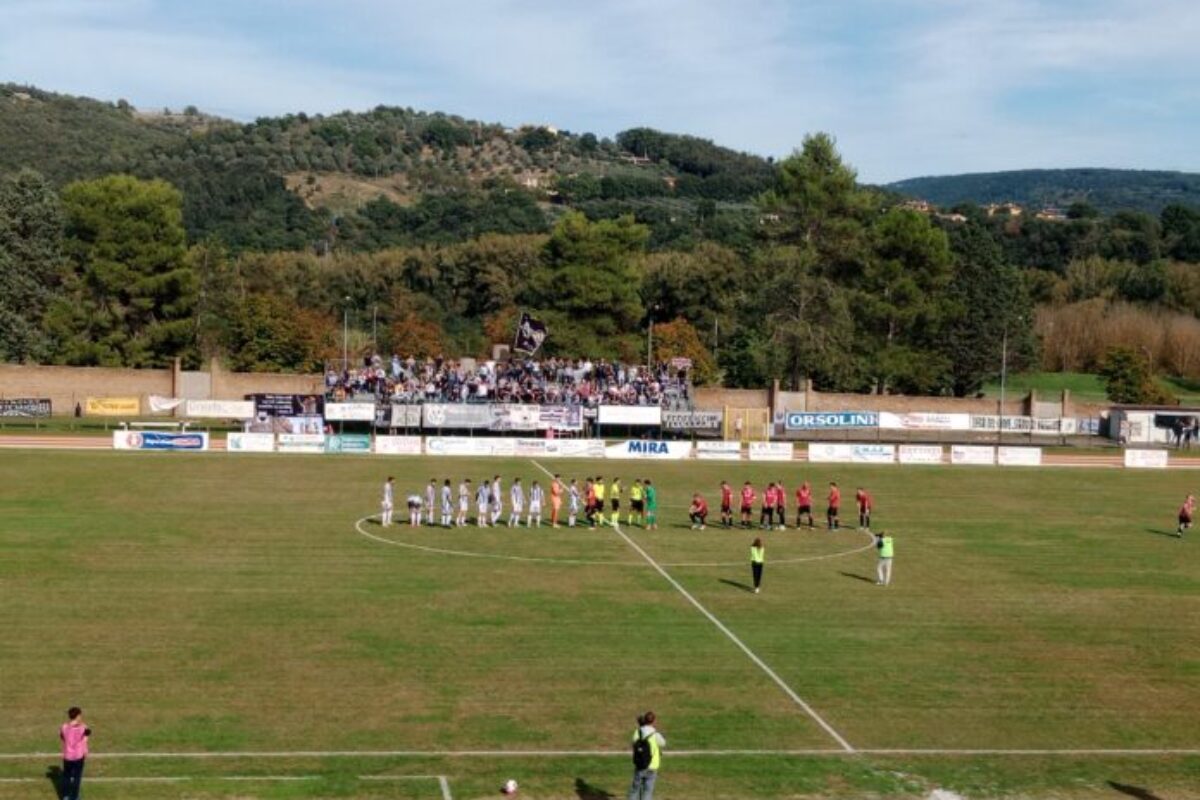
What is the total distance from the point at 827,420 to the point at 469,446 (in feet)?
76.7

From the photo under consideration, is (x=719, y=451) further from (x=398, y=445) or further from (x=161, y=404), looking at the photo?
(x=161, y=404)

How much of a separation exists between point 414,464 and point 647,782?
132 feet

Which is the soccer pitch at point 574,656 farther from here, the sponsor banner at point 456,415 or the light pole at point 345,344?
the light pole at point 345,344

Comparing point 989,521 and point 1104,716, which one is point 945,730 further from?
point 989,521

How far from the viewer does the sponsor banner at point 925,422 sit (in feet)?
238

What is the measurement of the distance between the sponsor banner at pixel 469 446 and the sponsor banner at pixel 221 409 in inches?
548

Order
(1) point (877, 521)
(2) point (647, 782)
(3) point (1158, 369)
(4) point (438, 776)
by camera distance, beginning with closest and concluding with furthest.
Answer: (2) point (647, 782) < (4) point (438, 776) < (1) point (877, 521) < (3) point (1158, 369)

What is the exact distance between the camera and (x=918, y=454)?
6150 centimetres

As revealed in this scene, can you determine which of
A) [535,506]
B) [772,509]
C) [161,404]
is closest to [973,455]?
[772,509]

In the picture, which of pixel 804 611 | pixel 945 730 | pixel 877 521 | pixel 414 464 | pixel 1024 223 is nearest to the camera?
pixel 945 730

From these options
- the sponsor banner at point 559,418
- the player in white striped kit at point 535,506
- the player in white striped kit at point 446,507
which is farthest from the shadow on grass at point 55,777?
the sponsor banner at point 559,418

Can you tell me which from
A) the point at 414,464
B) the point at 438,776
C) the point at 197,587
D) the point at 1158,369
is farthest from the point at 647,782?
the point at 1158,369

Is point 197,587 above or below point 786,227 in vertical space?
below

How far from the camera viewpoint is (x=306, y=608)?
26750mm
